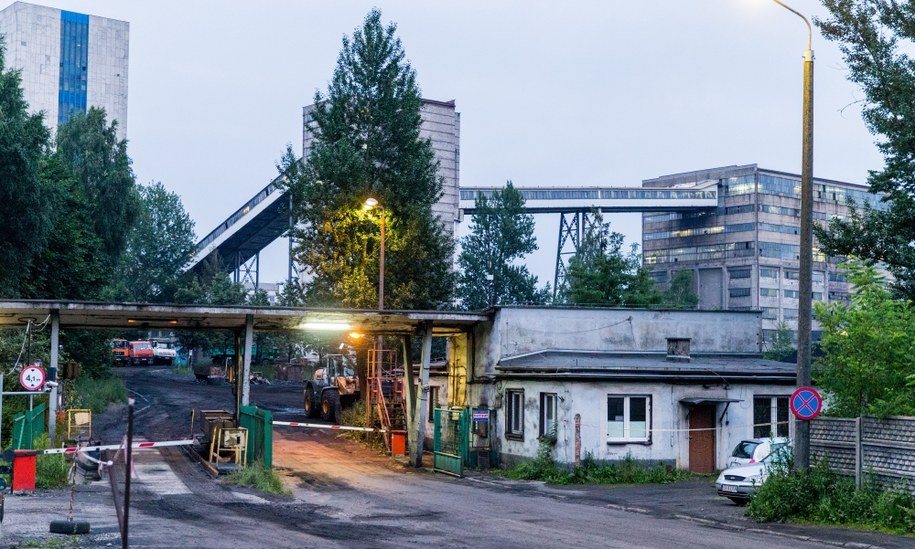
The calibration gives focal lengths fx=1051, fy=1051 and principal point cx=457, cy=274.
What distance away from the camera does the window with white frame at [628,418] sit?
101ft

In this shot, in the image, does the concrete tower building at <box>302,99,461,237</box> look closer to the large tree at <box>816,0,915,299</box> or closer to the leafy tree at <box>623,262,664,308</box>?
the leafy tree at <box>623,262,664,308</box>

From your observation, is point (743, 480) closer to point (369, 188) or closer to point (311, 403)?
point (369, 188)

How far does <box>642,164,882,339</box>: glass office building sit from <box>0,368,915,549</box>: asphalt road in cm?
10594

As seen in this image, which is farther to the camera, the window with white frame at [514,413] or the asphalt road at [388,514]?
the window with white frame at [514,413]

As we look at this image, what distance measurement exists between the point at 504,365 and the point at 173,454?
11.4 meters

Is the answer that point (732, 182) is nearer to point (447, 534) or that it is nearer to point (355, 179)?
point (355, 179)

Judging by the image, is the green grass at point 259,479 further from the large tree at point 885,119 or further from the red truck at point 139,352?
the red truck at point 139,352

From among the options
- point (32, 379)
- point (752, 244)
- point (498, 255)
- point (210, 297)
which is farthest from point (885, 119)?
point (752, 244)

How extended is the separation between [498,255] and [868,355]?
69.6 metres

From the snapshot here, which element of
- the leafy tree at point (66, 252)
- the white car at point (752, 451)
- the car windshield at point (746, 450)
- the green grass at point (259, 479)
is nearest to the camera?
the green grass at point (259, 479)

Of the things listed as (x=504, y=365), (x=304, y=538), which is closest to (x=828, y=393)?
(x=304, y=538)

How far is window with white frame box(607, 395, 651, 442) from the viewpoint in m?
30.9

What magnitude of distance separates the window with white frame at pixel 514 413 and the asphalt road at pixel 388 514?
6.15ft

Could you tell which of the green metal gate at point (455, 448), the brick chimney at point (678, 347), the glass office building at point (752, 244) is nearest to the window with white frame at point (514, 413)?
the green metal gate at point (455, 448)
